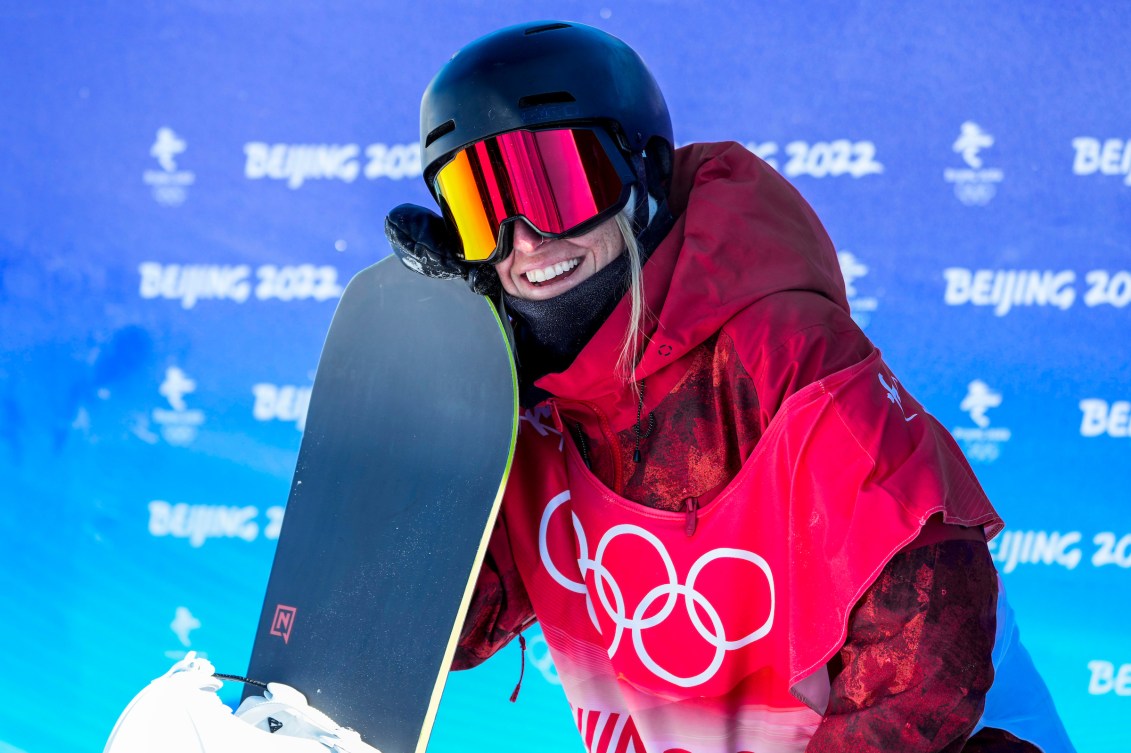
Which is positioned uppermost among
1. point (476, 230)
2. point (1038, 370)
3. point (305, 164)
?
point (305, 164)

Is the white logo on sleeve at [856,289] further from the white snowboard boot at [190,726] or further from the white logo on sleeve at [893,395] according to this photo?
the white snowboard boot at [190,726]

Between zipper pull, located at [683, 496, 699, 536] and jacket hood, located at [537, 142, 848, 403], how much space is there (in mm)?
200

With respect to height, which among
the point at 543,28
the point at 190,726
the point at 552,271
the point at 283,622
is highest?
the point at 543,28

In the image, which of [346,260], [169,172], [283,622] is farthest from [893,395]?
[169,172]

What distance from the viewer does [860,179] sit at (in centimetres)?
276

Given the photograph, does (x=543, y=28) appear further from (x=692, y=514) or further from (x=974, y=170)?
(x=974, y=170)

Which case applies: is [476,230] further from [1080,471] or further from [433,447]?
[1080,471]

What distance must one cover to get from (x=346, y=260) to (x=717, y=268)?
6.32ft

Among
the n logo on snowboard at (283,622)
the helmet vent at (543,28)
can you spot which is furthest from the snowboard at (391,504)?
the helmet vent at (543,28)

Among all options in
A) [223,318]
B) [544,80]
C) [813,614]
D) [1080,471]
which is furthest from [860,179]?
[223,318]

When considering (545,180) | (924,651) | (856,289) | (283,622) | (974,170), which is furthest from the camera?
(856,289)

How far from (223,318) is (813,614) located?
7.90ft

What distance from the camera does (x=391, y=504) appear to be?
169 centimetres

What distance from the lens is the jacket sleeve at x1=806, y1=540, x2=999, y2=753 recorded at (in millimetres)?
1065
